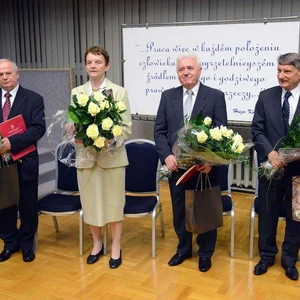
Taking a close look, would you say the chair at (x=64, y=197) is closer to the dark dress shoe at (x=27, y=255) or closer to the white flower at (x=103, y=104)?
the dark dress shoe at (x=27, y=255)

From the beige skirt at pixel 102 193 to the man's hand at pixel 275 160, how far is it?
3.38 ft

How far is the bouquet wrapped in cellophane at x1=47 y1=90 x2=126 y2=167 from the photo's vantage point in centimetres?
276

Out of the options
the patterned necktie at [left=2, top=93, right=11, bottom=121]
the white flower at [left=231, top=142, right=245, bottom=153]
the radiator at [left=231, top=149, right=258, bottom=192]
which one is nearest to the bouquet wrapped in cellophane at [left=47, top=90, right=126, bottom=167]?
the patterned necktie at [left=2, top=93, right=11, bottom=121]

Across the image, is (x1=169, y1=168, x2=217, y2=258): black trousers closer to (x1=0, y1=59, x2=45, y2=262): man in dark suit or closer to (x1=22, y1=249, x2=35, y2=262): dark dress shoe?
(x1=0, y1=59, x2=45, y2=262): man in dark suit

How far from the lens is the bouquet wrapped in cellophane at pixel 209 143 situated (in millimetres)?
2701

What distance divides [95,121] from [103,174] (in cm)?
46

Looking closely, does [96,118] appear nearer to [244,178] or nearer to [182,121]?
[182,121]

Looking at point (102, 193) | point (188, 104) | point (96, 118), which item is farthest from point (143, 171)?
point (96, 118)

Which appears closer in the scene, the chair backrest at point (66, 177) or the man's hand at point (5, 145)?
the man's hand at point (5, 145)

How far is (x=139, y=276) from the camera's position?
310 cm

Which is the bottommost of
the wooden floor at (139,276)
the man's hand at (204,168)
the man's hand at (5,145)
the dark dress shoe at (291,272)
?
the wooden floor at (139,276)

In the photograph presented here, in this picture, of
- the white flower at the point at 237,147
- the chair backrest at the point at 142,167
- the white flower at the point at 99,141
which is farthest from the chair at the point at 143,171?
the white flower at the point at 237,147

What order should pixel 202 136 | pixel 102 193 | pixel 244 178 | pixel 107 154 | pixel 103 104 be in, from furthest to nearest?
pixel 244 178 → pixel 102 193 → pixel 107 154 → pixel 103 104 → pixel 202 136

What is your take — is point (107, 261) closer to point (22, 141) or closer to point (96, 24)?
point (22, 141)
